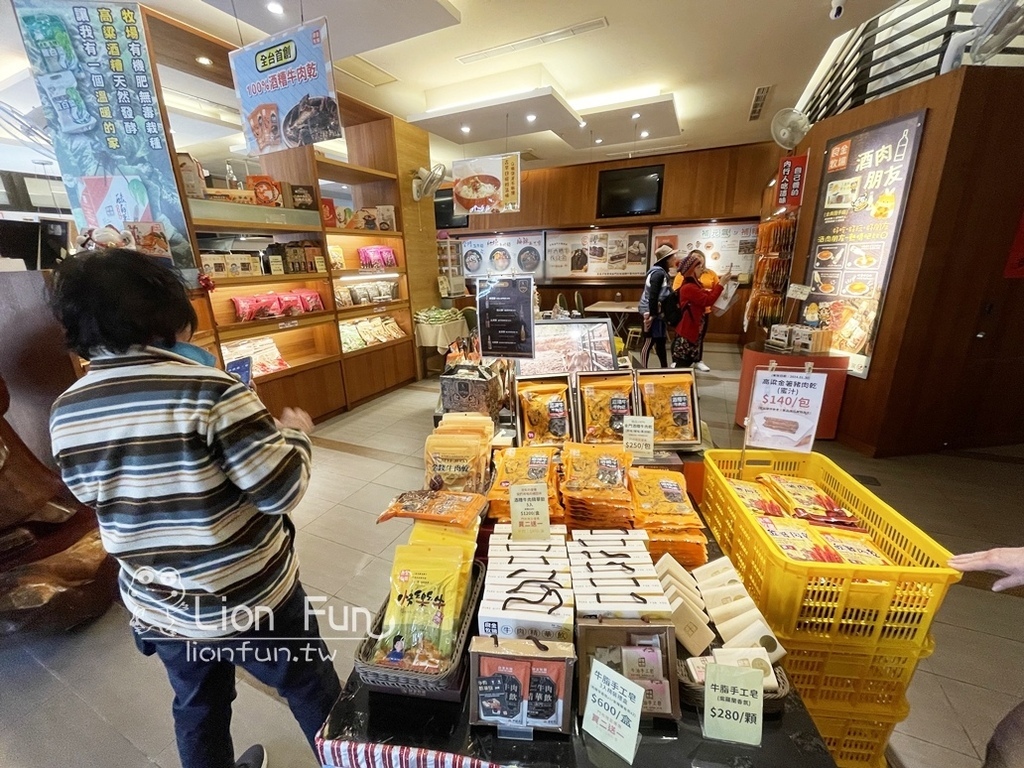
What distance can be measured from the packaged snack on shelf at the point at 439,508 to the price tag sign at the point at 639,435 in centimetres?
62

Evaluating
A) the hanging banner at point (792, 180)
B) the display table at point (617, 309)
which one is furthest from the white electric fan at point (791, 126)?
the display table at point (617, 309)

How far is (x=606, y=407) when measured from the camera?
1711 mm

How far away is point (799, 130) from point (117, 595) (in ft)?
21.3

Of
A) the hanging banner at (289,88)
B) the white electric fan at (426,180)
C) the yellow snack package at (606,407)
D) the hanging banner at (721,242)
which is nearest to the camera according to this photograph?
the yellow snack package at (606,407)

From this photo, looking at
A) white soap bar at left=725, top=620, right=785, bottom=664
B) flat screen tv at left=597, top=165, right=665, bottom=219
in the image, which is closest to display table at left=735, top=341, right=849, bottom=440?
white soap bar at left=725, top=620, right=785, bottom=664

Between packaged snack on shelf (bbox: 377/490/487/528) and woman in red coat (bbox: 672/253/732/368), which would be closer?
packaged snack on shelf (bbox: 377/490/487/528)

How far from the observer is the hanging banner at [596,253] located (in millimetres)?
8312

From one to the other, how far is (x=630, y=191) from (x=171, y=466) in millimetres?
8635

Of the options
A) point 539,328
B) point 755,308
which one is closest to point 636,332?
point 755,308

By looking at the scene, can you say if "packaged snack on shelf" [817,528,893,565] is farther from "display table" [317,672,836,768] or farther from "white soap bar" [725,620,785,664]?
"display table" [317,672,836,768]

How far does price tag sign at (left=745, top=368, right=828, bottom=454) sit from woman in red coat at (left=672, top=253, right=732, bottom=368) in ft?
13.1

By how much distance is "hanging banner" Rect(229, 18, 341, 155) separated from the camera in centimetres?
223

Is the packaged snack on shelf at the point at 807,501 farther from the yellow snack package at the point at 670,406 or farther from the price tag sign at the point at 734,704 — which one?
the price tag sign at the point at 734,704

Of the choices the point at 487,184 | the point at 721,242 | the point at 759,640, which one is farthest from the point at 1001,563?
the point at 721,242
